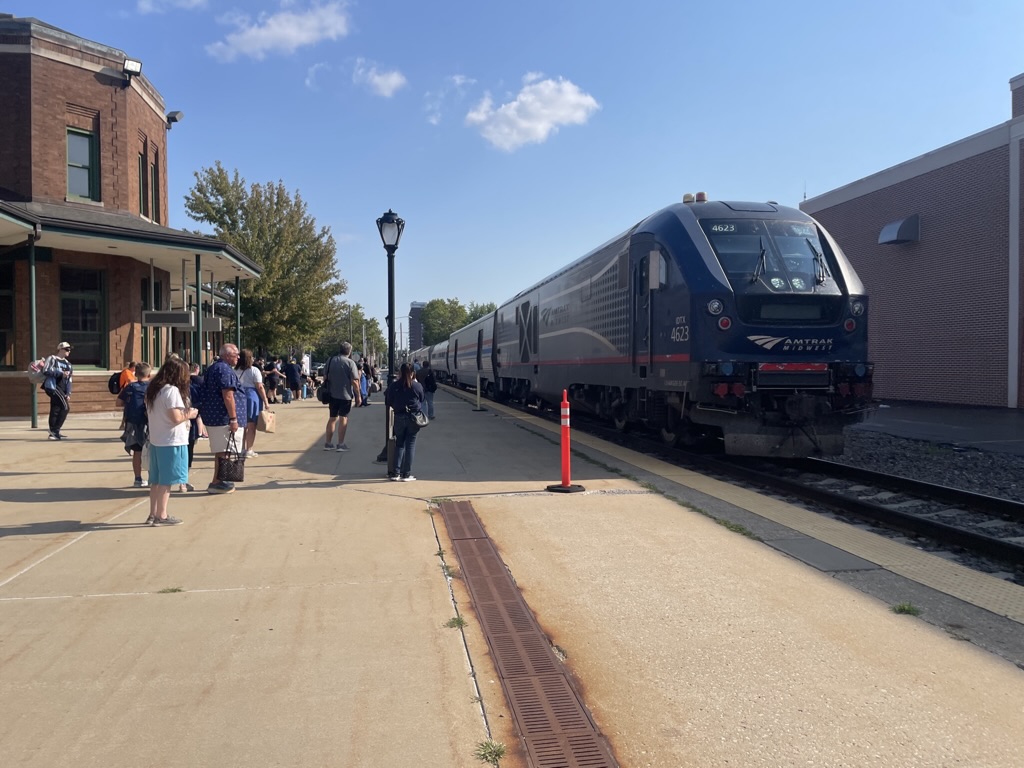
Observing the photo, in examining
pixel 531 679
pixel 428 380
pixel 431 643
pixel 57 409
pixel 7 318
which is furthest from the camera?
pixel 7 318

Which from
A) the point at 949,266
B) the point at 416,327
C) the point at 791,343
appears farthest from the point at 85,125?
the point at 416,327

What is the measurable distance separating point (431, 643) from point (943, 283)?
84.1 feet

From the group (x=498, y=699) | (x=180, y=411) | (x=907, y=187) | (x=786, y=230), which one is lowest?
(x=498, y=699)

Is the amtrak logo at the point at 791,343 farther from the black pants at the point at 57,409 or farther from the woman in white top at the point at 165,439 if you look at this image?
the black pants at the point at 57,409

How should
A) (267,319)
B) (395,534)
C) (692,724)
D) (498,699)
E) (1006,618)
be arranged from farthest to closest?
(267,319), (395,534), (1006,618), (498,699), (692,724)

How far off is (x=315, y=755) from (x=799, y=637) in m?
2.71

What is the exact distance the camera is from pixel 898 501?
8.43 m

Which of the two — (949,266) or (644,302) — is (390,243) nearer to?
(644,302)

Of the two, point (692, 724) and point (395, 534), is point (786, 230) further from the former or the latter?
point (692, 724)

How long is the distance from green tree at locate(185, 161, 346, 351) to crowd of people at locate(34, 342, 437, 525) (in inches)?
711

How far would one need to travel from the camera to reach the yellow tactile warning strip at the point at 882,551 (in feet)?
16.7

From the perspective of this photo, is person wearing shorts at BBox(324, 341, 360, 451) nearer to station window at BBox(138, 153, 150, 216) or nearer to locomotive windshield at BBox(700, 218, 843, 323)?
locomotive windshield at BBox(700, 218, 843, 323)

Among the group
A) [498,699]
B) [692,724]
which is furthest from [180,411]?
[692,724]

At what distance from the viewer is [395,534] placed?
6656mm
